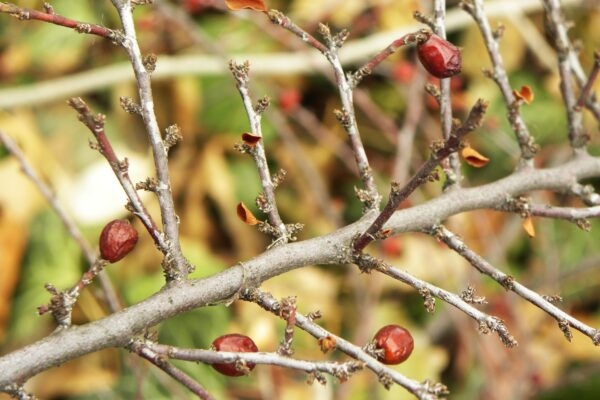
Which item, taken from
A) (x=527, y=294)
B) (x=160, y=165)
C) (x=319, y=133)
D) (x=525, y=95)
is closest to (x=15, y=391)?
(x=160, y=165)

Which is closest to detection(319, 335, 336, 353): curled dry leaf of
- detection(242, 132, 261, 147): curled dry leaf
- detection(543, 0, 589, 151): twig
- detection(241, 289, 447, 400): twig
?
detection(241, 289, 447, 400): twig

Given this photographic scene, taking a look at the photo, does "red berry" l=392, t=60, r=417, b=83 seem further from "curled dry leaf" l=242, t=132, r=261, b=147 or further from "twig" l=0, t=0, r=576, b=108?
"curled dry leaf" l=242, t=132, r=261, b=147

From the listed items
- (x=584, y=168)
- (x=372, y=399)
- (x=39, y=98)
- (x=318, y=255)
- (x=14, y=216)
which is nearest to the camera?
(x=318, y=255)

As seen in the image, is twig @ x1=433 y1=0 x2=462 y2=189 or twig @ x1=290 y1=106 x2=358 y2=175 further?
twig @ x1=290 y1=106 x2=358 y2=175

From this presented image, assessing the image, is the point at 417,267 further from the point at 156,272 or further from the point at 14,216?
the point at 14,216

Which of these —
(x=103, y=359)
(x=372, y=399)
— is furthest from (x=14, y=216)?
(x=372, y=399)
